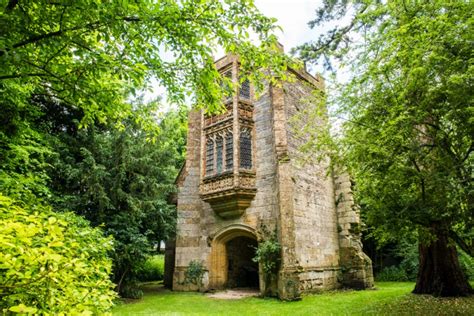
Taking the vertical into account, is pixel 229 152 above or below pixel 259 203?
above

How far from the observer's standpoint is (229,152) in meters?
13.4

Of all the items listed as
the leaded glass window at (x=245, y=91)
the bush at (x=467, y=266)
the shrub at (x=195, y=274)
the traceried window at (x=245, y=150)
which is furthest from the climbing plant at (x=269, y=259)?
the bush at (x=467, y=266)

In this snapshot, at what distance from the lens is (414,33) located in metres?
6.12

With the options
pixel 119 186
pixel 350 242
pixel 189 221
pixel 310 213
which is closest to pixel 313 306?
pixel 310 213

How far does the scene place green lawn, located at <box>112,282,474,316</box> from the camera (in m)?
8.17

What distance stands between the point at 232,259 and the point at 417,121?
1096cm

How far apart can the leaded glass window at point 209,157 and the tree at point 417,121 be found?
7251 millimetres

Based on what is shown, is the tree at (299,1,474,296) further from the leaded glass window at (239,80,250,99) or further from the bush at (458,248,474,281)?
the bush at (458,248,474,281)

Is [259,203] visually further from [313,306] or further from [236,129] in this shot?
[313,306]

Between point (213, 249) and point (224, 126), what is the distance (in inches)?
218

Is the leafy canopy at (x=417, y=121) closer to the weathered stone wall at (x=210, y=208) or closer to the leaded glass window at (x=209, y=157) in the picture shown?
the weathered stone wall at (x=210, y=208)

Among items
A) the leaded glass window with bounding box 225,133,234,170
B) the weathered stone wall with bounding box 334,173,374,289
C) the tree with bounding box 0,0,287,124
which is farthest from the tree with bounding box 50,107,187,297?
the weathered stone wall with bounding box 334,173,374,289

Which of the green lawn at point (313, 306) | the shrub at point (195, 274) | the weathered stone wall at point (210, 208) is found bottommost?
the green lawn at point (313, 306)

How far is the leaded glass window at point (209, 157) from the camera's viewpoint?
1383cm
